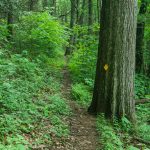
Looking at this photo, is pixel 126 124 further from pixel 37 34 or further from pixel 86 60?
pixel 37 34

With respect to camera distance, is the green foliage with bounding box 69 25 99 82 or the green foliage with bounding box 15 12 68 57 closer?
the green foliage with bounding box 69 25 99 82

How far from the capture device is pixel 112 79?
7910 millimetres

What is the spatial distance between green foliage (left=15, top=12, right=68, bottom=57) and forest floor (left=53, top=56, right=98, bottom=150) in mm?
5150

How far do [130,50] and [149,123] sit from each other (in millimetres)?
2583

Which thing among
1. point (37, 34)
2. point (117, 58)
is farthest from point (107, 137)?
point (37, 34)

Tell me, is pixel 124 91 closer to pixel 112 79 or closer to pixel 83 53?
pixel 112 79

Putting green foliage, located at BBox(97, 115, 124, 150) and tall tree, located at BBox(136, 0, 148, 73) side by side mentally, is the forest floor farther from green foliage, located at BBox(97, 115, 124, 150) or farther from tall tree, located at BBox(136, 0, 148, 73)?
tall tree, located at BBox(136, 0, 148, 73)

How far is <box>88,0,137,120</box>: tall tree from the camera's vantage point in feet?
25.5

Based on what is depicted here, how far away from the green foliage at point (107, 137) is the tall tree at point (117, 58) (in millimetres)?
523

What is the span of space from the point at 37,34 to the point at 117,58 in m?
6.64

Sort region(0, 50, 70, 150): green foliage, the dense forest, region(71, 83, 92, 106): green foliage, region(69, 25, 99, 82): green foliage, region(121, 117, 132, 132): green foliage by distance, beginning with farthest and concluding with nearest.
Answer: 1. region(69, 25, 99, 82): green foliage
2. region(71, 83, 92, 106): green foliage
3. region(121, 117, 132, 132): green foliage
4. the dense forest
5. region(0, 50, 70, 150): green foliage

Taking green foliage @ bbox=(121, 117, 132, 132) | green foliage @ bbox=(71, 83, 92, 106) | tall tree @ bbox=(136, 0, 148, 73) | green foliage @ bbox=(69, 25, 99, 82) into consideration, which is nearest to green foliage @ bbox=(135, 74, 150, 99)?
tall tree @ bbox=(136, 0, 148, 73)

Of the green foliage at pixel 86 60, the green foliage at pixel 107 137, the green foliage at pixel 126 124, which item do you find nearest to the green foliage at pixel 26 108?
the green foliage at pixel 107 137

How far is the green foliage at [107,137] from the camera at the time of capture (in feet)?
19.8
